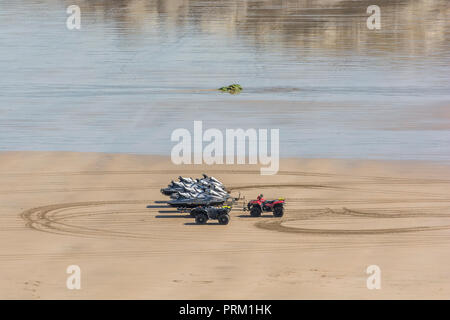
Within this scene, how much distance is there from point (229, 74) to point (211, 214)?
25.9 meters

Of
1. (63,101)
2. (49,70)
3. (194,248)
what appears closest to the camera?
(194,248)

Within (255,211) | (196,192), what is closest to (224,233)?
(255,211)

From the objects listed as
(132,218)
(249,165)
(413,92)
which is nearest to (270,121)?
(249,165)

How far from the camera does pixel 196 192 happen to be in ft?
110

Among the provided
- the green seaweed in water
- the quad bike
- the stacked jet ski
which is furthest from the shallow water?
the quad bike

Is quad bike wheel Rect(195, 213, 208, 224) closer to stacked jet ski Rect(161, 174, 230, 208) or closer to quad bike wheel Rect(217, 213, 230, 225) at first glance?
quad bike wheel Rect(217, 213, 230, 225)

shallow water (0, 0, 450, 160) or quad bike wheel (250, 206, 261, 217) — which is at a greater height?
shallow water (0, 0, 450, 160)

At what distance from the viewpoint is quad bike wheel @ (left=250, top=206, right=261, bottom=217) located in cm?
3292

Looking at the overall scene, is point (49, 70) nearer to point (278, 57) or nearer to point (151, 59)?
point (151, 59)

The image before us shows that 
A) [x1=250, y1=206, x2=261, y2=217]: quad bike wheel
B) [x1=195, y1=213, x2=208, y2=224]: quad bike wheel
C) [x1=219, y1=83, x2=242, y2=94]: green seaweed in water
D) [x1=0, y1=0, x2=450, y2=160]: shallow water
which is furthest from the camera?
[x1=219, y1=83, x2=242, y2=94]: green seaweed in water

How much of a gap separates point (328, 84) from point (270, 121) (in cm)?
942

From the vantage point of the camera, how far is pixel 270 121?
46438 mm

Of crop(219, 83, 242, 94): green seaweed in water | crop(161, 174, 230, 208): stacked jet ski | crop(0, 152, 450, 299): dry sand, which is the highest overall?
crop(219, 83, 242, 94): green seaweed in water

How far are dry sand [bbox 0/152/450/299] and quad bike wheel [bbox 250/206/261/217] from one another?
0.30 metres
